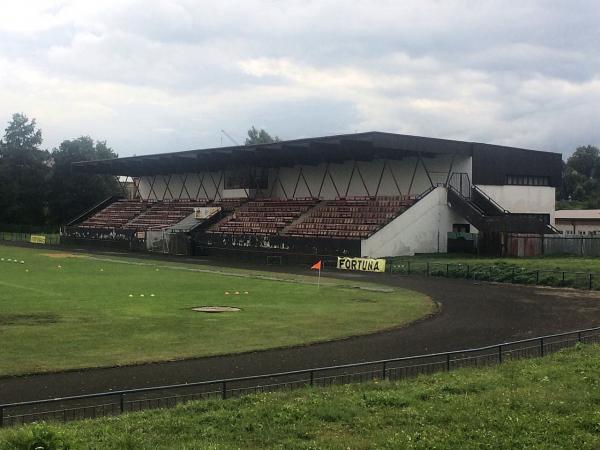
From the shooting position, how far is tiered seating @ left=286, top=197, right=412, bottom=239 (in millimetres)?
51562

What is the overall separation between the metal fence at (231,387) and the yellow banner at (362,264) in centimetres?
2728

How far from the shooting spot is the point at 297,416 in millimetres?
9195

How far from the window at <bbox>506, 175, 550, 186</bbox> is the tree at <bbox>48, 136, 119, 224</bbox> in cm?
6461

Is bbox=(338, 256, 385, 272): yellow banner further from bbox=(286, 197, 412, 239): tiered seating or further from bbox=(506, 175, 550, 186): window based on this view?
bbox=(506, 175, 550, 186): window

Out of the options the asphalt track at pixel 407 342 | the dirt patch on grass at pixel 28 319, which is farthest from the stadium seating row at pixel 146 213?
the dirt patch on grass at pixel 28 319

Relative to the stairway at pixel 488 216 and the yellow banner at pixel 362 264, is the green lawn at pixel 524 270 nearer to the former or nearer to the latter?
the yellow banner at pixel 362 264

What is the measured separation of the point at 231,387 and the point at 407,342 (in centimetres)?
751

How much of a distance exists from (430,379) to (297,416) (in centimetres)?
380

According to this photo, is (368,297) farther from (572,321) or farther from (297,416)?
(297,416)

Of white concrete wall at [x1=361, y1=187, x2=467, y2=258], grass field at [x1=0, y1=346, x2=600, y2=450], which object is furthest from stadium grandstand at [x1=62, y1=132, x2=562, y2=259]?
grass field at [x1=0, y1=346, x2=600, y2=450]

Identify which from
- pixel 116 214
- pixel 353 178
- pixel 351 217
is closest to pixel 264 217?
pixel 353 178

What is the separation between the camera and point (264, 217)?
206 feet

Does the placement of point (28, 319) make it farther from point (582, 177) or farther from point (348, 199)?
point (582, 177)

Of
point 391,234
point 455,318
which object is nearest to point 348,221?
point 391,234
